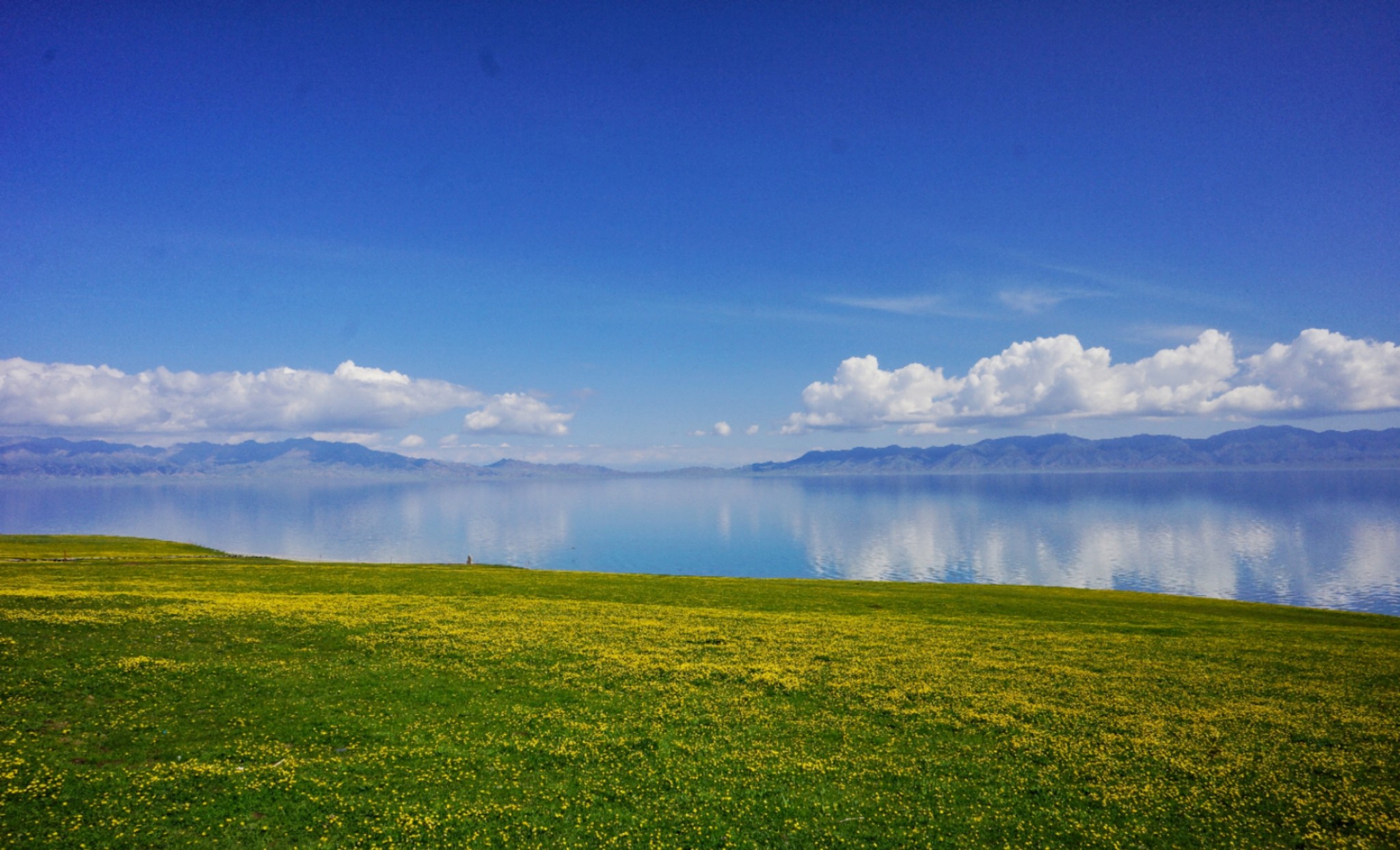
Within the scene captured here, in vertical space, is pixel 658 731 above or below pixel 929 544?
above

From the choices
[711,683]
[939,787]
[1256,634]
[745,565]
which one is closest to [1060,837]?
[939,787]

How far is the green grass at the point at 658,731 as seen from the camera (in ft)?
41.2

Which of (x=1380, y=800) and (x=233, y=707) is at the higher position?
(x=233, y=707)

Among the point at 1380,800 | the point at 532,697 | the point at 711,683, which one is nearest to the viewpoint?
the point at 1380,800

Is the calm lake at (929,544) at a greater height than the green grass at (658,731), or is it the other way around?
the green grass at (658,731)

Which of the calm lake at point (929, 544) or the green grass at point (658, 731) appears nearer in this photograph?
the green grass at point (658, 731)

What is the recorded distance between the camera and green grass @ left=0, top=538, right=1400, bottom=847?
494 inches

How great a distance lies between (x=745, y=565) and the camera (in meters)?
107

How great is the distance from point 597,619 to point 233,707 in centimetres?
1499

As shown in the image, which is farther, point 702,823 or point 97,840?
point 702,823

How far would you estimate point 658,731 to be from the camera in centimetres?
1677

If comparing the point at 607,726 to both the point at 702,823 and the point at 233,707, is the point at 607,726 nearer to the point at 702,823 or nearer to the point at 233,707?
the point at 702,823

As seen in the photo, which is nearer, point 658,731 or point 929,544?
point 658,731

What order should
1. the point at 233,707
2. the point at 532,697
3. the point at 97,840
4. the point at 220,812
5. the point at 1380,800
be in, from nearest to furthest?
the point at 97,840, the point at 220,812, the point at 1380,800, the point at 233,707, the point at 532,697
